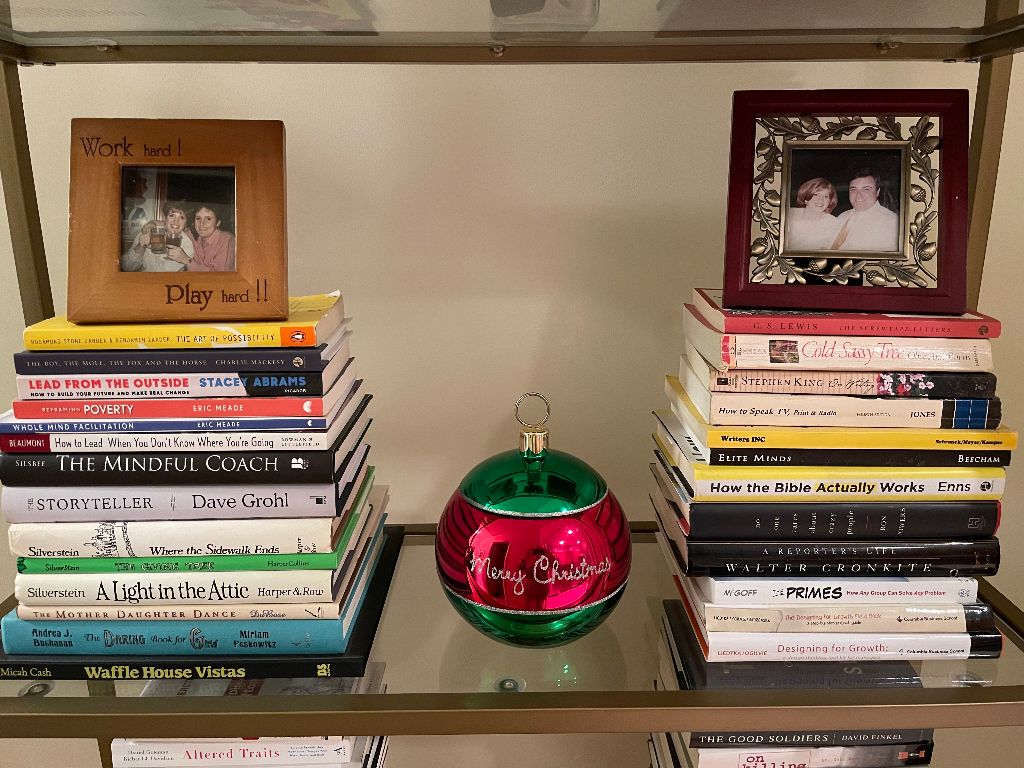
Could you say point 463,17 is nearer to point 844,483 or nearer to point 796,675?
point 844,483

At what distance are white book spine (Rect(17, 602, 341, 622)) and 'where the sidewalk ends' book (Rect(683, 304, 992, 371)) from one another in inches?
14.9

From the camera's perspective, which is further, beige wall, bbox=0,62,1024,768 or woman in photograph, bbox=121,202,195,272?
beige wall, bbox=0,62,1024,768

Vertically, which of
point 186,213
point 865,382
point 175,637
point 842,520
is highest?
point 186,213

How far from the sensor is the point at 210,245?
2.13 feet

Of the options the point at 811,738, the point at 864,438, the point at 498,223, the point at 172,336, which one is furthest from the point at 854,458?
the point at 172,336

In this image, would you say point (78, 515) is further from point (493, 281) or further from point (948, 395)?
point (948, 395)

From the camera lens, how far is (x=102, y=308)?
24.9 inches

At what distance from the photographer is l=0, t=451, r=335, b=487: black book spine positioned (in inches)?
24.6

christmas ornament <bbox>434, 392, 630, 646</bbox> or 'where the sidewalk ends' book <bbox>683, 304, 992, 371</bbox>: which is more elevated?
'where the sidewalk ends' book <bbox>683, 304, 992, 371</bbox>

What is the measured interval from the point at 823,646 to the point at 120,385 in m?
0.59

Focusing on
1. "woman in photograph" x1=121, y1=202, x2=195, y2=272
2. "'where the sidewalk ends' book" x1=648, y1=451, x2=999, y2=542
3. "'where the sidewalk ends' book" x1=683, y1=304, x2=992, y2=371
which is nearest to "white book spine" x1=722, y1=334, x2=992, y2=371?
"'where the sidewalk ends' book" x1=683, y1=304, x2=992, y2=371

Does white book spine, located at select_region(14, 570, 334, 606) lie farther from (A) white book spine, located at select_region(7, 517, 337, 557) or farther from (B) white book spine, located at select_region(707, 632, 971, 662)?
(B) white book spine, located at select_region(707, 632, 971, 662)

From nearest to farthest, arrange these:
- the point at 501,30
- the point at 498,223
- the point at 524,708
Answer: the point at 524,708, the point at 501,30, the point at 498,223

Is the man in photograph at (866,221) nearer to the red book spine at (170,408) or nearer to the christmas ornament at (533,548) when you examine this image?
A: the christmas ornament at (533,548)
